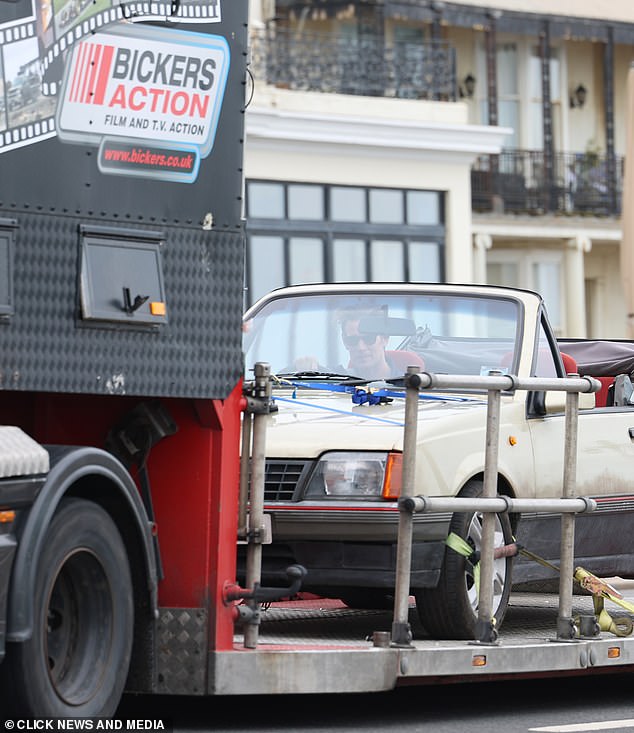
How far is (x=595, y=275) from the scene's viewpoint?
3703cm

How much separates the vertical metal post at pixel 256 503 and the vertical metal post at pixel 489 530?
1.06 m

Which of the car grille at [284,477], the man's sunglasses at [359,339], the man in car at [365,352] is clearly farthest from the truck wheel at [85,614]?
the man's sunglasses at [359,339]

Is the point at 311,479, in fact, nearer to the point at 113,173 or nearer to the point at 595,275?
the point at 113,173

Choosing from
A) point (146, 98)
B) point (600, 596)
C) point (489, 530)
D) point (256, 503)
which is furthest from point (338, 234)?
point (146, 98)

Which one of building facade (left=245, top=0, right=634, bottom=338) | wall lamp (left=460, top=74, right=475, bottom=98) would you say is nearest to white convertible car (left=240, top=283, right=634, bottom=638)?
building facade (left=245, top=0, right=634, bottom=338)

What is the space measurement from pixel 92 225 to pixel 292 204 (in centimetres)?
2225

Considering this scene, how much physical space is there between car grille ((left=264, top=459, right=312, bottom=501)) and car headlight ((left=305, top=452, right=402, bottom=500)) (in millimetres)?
51

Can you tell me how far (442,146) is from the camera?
30.0m

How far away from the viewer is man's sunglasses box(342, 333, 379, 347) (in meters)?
9.22

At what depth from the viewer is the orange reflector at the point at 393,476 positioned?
7801 millimetres

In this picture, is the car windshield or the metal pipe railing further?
the car windshield

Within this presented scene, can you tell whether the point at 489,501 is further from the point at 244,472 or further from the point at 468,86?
the point at 468,86

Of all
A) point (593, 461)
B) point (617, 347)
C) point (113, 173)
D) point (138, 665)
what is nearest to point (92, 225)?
point (113, 173)

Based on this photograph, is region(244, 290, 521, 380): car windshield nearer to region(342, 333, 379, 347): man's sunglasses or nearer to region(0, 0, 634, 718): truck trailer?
region(342, 333, 379, 347): man's sunglasses
